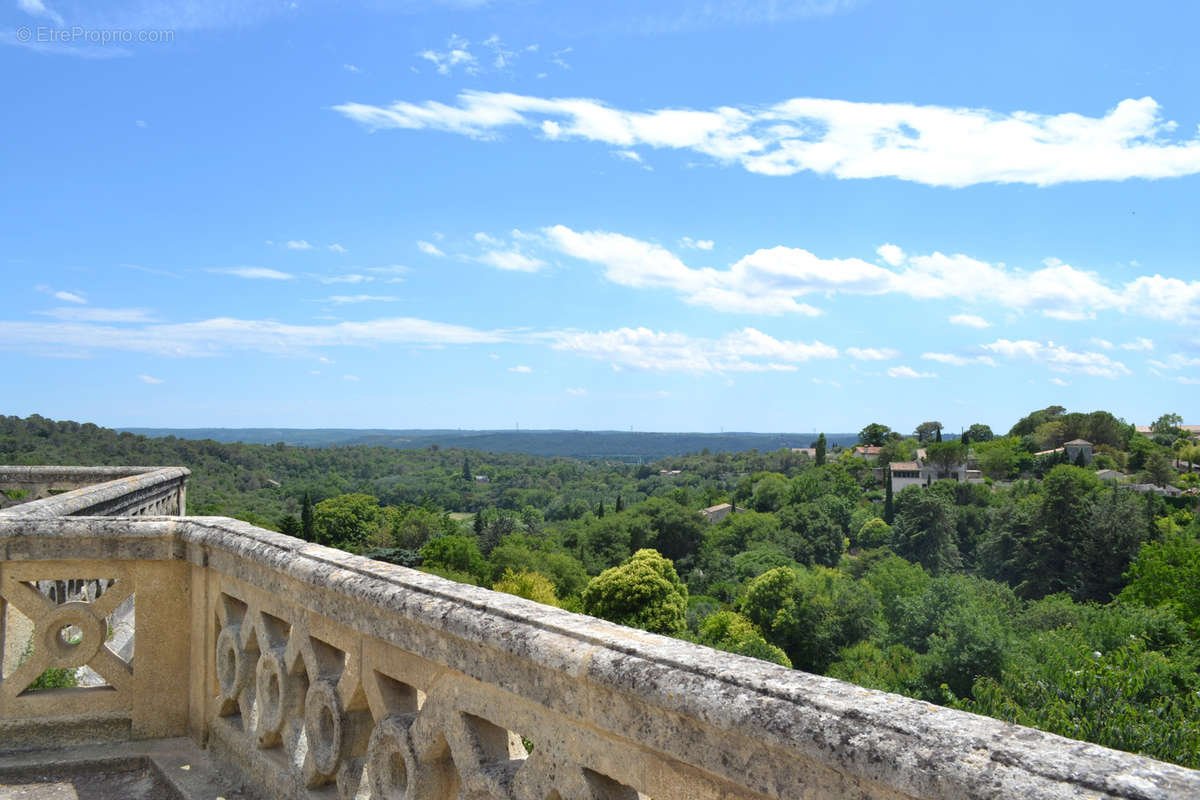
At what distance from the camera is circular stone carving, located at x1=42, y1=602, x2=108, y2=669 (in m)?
4.10

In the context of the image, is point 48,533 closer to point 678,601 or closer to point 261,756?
point 261,756

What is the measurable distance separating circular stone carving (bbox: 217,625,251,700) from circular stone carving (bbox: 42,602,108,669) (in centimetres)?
60

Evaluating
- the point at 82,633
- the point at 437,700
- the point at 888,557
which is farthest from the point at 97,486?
the point at 888,557

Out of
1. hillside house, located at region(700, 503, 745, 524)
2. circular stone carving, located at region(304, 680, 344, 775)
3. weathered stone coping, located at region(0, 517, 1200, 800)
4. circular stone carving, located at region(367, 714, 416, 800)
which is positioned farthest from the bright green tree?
hillside house, located at region(700, 503, 745, 524)

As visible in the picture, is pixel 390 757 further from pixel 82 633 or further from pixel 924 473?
pixel 924 473

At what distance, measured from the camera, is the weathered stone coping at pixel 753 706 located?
4.23 feet

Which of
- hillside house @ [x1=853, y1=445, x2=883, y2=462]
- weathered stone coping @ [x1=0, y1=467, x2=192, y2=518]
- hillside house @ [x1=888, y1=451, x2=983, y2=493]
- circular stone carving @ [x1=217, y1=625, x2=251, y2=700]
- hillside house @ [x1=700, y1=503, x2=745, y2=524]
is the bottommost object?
hillside house @ [x1=700, y1=503, x2=745, y2=524]

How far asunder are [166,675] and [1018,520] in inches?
3802

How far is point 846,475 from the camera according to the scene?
127688 millimetres

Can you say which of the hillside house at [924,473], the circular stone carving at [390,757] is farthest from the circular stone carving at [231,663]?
the hillside house at [924,473]

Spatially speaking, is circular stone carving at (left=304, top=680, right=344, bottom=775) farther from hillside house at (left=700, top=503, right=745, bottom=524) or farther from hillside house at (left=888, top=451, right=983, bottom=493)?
hillside house at (left=888, top=451, right=983, bottom=493)

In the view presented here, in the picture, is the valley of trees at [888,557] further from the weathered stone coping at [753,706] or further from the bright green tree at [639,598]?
the weathered stone coping at [753,706]

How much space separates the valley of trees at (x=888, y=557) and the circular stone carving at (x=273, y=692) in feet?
101

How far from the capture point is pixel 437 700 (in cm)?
246
